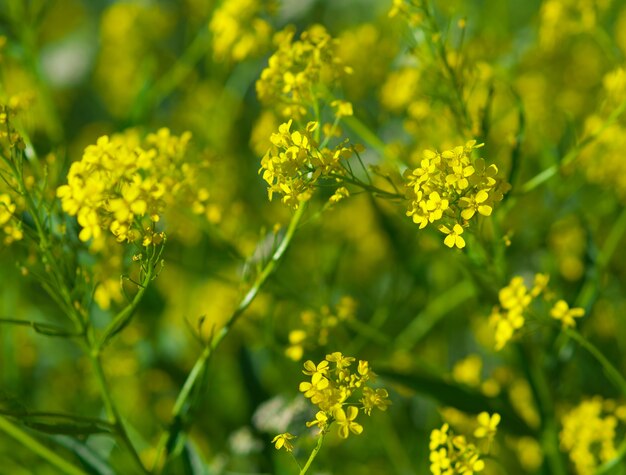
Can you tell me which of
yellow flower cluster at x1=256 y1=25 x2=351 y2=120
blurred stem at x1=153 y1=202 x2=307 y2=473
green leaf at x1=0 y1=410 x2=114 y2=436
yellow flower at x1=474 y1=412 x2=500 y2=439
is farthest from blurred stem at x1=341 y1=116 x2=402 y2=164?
green leaf at x1=0 y1=410 x2=114 y2=436

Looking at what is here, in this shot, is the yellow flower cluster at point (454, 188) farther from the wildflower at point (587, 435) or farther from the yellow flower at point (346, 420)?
the wildflower at point (587, 435)

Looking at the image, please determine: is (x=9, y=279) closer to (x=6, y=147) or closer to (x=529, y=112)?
(x=6, y=147)

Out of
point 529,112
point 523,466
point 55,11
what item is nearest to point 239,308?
point 523,466

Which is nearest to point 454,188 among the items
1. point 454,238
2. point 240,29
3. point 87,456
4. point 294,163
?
point 454,238

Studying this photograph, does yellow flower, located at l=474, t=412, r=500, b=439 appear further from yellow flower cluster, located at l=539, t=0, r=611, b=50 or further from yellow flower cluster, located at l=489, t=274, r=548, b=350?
yellow flower cluster, located at l=539, t=0, r=611, b=50

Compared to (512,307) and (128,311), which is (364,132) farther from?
(128,311)

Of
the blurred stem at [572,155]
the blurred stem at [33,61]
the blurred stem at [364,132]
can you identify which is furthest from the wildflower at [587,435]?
the blurred stem at [33,61]
